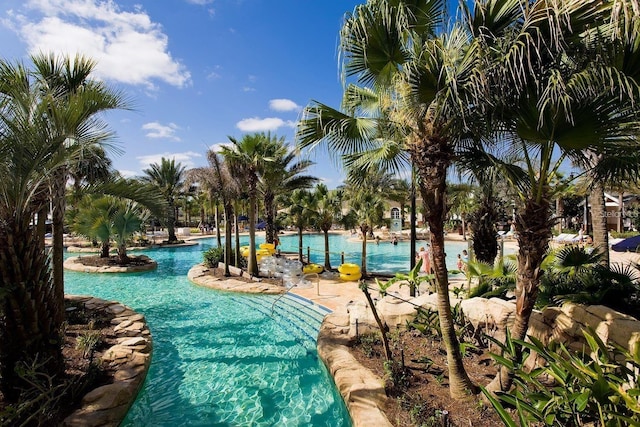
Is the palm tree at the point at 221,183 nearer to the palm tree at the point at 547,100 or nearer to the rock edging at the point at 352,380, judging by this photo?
the rock edging at the point at 352,380

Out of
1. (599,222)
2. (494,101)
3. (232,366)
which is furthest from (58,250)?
(599,222)

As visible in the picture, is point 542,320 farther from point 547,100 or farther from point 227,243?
point 227,243

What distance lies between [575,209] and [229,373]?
125ft

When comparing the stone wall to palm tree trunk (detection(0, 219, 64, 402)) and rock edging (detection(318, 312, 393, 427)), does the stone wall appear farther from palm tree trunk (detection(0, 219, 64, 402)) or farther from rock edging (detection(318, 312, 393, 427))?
palm tree trunk (detection(0, 219, 64, 402))

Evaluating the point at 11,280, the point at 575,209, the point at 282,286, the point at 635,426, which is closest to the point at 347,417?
the point at 635,426

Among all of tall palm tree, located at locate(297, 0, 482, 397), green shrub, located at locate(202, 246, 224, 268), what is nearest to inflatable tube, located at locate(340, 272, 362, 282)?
green shrub, located at locate(202, 246, 224, 268)

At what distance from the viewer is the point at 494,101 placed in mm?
3568

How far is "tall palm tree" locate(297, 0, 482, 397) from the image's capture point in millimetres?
3746

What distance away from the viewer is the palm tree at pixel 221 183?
1481 cm

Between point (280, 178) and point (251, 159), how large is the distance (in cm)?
341

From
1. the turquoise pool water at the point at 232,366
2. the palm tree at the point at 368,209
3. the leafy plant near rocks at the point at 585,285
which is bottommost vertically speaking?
the turquoise pool water at the point at 232,366

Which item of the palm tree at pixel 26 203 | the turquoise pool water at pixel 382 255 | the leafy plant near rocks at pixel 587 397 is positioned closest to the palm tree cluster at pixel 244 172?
the turquoise pool water at pixel 382 255

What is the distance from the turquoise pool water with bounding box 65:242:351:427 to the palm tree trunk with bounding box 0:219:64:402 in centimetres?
161

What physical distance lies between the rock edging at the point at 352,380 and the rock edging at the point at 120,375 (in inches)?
131
